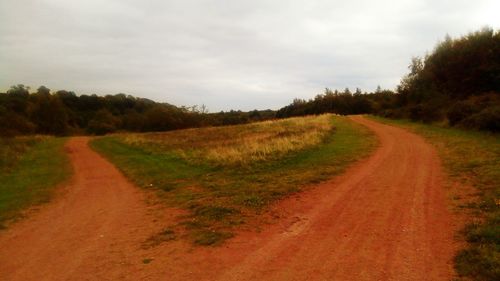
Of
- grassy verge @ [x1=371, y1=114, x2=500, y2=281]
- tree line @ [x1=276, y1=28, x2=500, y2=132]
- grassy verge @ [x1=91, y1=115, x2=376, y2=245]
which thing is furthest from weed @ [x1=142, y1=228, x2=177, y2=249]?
tree line @ [x1=276, y1=28, x2=500, y2=132]

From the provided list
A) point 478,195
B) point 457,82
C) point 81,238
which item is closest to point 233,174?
point 81,238

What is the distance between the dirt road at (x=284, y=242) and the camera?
19.0 ft

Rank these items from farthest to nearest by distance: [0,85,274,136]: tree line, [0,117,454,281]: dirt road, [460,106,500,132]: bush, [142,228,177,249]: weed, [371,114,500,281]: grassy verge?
[0,85,274,136]: tree line → [460,106,500,132]: bush → [142,228,177,249]: weed → [0,117,454,281]: dirt road → [371,114,500,281]: grassy verge

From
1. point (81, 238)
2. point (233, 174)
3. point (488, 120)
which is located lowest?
point (81, 238)

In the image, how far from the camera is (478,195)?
29.4 ft

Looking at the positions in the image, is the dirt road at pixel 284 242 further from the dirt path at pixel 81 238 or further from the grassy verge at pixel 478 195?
the grassy verge at pixel 478 195

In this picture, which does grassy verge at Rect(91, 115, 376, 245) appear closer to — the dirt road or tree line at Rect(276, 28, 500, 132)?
the dirt road

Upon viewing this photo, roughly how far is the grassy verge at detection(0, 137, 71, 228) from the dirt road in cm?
137

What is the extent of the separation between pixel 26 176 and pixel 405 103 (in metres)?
37.6

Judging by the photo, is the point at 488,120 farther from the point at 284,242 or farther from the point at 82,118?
the point at 82,118

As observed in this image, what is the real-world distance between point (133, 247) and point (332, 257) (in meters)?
3.49

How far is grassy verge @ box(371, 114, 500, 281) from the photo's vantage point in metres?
5.44

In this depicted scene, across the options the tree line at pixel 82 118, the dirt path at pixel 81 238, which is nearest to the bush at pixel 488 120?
the dirt path at pixel 81 238

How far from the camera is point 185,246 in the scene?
7074 mm
